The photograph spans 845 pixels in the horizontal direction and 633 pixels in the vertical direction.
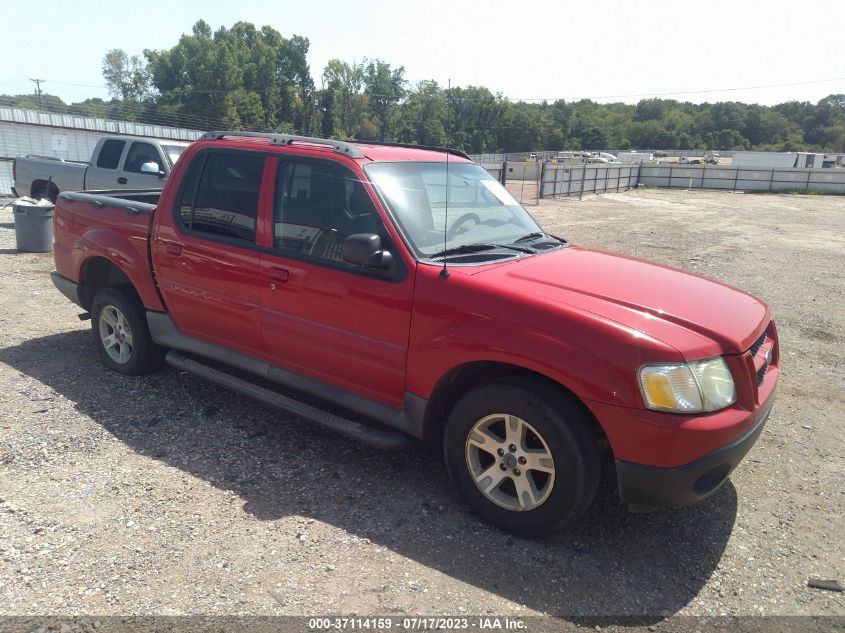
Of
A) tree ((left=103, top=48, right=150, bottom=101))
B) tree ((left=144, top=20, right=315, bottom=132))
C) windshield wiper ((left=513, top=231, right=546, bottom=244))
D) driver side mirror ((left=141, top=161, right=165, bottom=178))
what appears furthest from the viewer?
tree ((left=103, top=48, right=150, bottom=101))

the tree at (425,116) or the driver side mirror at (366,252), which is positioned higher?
the tree at (425,116)

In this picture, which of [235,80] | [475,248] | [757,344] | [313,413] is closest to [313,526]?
[313,413]

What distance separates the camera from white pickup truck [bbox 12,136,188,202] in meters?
11.0

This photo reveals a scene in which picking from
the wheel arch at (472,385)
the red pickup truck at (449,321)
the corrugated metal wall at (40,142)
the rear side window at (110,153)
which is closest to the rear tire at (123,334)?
the red pickup truck at (449,321)

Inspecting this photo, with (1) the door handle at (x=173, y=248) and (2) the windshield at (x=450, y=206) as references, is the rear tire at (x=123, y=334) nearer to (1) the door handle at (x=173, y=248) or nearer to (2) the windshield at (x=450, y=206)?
(1) the door handle at (x=173, y=248)

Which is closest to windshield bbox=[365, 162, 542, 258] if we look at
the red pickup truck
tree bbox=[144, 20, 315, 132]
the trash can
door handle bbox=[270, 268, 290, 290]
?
the red pickup truck

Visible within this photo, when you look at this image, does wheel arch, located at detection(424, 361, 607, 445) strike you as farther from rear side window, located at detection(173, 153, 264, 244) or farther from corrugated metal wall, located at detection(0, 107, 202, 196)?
corrugated metal wall, located at detection(0, 107, 202, 196)

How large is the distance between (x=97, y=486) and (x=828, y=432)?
514 centimetres

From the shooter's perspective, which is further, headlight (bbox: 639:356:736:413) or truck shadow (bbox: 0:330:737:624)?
truck shadow (bbox: 0:330:737:624)

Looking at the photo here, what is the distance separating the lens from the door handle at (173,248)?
4523mm

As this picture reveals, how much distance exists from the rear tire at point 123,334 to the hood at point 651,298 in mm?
3163

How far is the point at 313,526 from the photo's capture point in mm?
3316

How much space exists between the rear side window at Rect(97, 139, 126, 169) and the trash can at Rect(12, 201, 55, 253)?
1.31 meters

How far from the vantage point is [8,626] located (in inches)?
101
